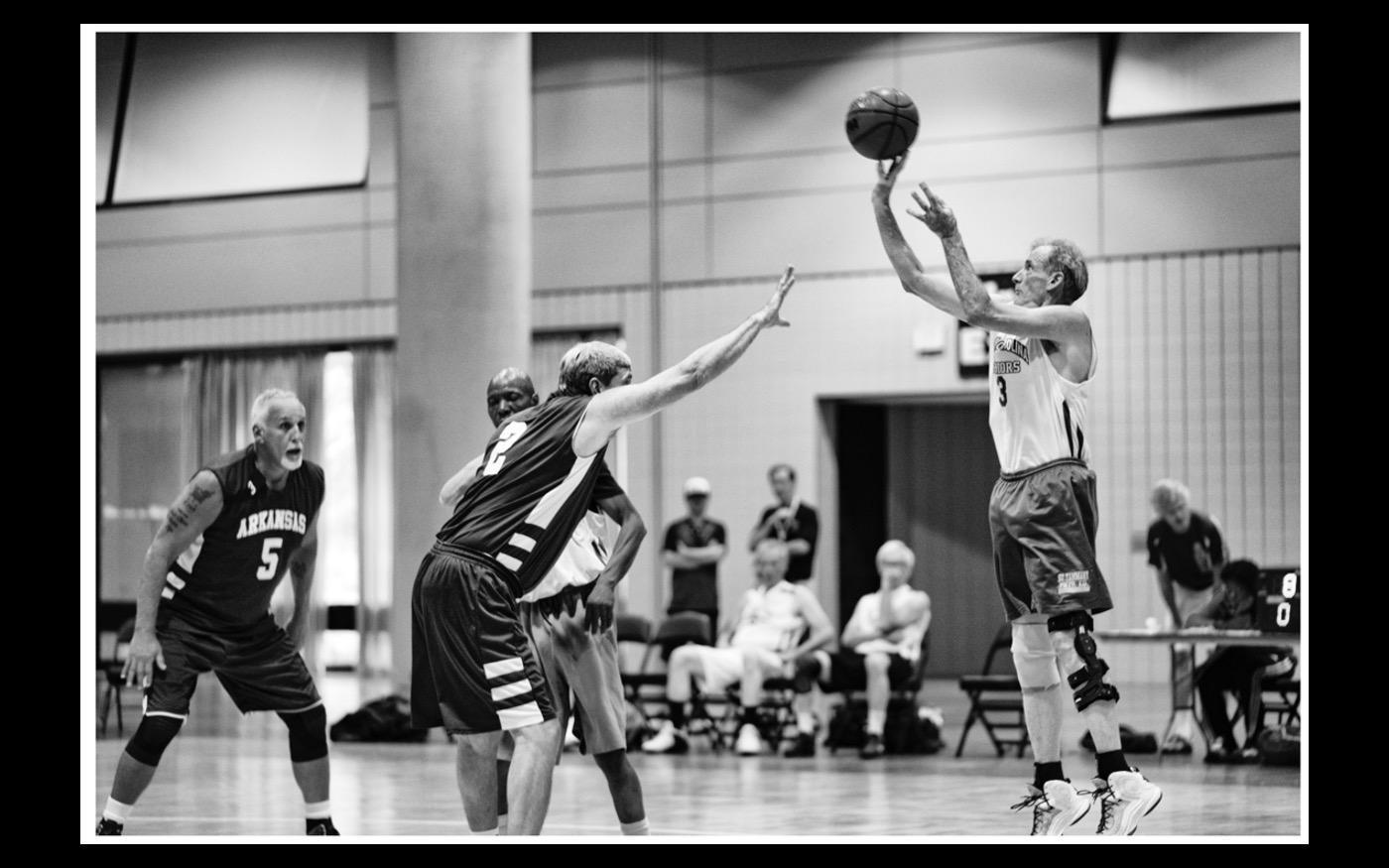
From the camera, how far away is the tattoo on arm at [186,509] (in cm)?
596

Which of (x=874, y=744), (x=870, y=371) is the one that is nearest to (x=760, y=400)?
(x=870, y=371)

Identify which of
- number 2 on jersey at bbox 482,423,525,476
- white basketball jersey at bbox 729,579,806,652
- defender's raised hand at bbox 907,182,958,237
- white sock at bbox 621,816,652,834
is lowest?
white sock at bbox 621,816,652,834

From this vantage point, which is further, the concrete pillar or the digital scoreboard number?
the concrete pillar

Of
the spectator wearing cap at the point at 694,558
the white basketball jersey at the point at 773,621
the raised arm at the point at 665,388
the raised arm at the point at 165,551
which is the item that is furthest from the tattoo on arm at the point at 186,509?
the spectator wearing cap at the point at 694,558


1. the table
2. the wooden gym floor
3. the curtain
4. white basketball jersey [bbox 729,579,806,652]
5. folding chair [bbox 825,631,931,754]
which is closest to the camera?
the wooden gym floor

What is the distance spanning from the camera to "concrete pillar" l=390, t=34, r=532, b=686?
Answer: 39.2ft

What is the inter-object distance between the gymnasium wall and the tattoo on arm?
9726 mm

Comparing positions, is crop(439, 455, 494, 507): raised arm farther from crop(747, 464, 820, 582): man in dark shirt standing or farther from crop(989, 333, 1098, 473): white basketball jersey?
crop(747, 464, 820, 582): man in dark shirt standing

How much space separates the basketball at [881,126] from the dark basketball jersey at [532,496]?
1251 millimetres

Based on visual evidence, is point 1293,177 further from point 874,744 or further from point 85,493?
point 85,493

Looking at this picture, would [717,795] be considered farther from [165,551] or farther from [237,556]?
[165,551]

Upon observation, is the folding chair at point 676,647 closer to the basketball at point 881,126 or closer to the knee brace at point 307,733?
the knee brace at point 307,733

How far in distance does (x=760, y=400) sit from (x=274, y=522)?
9.77 metres

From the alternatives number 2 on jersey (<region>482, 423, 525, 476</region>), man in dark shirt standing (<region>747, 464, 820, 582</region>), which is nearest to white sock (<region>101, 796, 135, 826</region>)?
number 2 on jersey (<region>482, 423, 525, 476</region>)
